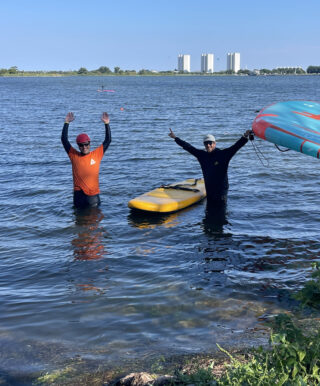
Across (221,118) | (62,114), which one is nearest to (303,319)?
(221,118)

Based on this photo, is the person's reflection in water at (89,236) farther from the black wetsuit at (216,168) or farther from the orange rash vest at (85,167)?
the black wetsuit at (216,168)

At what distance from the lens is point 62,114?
42.2 m

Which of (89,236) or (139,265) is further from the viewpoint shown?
(89,236)

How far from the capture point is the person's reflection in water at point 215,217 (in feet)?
35.8

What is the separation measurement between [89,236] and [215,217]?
3.06 meters

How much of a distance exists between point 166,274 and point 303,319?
269cm

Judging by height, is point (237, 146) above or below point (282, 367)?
above

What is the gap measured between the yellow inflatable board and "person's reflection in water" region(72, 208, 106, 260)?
3.10 ft

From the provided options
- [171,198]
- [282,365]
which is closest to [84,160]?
[171,198]

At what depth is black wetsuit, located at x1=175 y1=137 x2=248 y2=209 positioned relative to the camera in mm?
10625

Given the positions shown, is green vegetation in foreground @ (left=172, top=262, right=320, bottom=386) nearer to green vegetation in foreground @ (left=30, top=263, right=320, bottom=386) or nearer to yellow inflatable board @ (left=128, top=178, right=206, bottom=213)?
green vegetation in foreground @ (left=30, top=263, right=320, bottom=386)

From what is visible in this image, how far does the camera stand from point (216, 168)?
1080cm

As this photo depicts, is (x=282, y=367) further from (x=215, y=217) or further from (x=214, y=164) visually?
(x=215, y=217)

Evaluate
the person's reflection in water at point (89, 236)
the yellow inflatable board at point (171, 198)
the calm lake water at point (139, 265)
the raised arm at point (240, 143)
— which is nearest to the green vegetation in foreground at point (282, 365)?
the calm lake water at point (139, 265)
